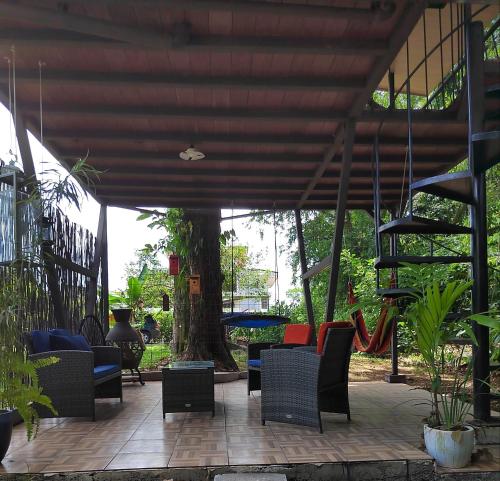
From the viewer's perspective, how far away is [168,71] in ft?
14.5

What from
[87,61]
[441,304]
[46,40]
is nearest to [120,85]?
[87,61]

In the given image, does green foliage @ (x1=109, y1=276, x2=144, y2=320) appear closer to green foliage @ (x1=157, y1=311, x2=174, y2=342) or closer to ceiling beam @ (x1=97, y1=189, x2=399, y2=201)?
green foliage @ (x1=157, y1=311, x2=174, y2=342)

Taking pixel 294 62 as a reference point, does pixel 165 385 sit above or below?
below

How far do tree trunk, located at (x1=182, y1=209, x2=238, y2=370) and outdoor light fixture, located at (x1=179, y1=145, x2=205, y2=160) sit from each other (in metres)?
2.56

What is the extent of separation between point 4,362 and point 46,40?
2241 mm

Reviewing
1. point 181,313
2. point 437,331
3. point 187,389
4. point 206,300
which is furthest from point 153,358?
point 437,331

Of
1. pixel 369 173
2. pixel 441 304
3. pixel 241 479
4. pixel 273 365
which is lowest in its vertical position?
pixel 241 479

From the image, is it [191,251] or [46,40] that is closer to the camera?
[46,40]

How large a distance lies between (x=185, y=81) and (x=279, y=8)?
4.01ft

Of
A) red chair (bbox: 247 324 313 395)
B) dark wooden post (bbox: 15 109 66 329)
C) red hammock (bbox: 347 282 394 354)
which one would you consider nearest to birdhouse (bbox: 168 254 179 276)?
red chair (bbox: 247 324 313 395)

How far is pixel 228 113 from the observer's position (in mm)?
5109

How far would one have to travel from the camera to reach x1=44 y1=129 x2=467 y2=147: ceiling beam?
5.62 meters

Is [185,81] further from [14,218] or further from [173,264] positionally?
[173,264]

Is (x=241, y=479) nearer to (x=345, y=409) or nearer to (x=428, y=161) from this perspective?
(x=345, y=409)
